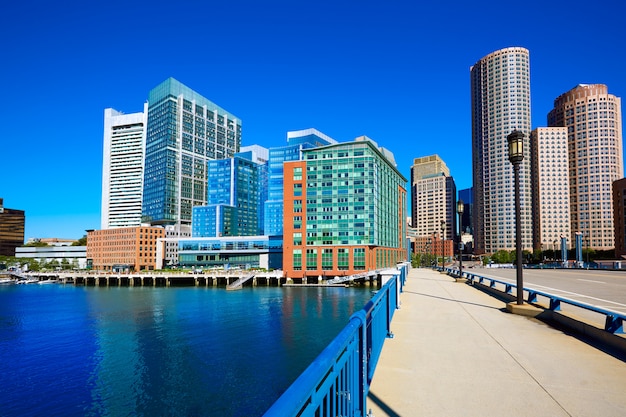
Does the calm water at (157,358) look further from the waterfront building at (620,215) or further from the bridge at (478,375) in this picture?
the waterfront building at (620,215)

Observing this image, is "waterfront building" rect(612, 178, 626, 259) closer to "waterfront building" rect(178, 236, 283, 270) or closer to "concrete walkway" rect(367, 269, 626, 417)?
"waterfront building" rect(178, 236, 283, 270)

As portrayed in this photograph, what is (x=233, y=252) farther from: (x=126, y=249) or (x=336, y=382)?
(x=336, y=382)

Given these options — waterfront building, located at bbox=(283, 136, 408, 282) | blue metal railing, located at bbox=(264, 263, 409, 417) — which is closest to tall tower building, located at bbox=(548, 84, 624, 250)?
waterfront building, located at bbox=(283, 136, 408, 282)

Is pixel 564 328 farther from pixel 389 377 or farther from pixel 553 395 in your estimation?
pixel 389 377

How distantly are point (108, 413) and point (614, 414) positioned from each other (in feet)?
82.1

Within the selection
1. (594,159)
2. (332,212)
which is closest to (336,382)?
(332,212)

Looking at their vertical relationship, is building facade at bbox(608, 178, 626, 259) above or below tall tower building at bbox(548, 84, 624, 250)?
below

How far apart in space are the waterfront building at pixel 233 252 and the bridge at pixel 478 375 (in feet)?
469

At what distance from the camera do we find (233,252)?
516 ft

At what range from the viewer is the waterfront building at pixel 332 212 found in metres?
104

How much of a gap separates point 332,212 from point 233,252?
213ft

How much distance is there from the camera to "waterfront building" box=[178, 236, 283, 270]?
154m

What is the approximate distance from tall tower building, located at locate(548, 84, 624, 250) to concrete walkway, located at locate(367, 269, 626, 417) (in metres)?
212

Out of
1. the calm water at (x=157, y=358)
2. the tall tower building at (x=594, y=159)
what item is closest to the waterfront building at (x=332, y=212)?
the calm water at (x=157, y=358)
